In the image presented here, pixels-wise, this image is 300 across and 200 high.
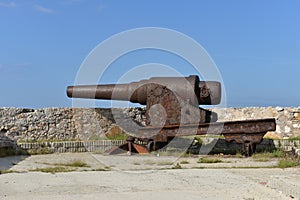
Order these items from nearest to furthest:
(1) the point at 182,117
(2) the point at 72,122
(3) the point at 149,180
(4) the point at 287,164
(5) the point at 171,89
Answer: (3) the point at 149,180 < (4) the point at 287,164 < (1) the point at 182,117 < (5) the point at 171,89 < (2) the point at 72,122

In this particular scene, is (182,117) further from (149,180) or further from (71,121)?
(149,180)

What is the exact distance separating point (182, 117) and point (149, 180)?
4.19m

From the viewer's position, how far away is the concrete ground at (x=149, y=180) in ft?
19.3

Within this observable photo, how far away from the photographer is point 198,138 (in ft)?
42.5

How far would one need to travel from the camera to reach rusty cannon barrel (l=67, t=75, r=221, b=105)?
37.3 ft

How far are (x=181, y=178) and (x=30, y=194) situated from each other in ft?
8.01

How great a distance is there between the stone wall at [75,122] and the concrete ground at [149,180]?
9.01 feet

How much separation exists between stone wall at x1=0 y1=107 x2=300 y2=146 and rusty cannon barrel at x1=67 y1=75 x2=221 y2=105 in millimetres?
865

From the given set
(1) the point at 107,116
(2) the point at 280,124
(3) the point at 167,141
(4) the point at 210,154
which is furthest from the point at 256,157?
(1) the point at 107,116

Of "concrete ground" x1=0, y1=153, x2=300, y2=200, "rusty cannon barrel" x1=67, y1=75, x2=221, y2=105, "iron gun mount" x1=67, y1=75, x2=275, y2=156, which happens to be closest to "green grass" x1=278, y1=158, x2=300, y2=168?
"concrete ground" x1=0, y1=153, x2=300, y2=200

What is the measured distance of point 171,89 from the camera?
11414 millimetres

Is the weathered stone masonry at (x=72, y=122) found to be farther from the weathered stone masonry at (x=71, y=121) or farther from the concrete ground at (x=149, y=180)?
the concrete ground at (x=149, y=180)

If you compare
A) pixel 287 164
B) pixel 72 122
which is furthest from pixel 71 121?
pixel 287 164

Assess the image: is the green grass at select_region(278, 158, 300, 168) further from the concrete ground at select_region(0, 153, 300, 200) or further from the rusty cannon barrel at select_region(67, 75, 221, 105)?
the rusty cannon barrel at select_region(67, 75, 221, 105)
